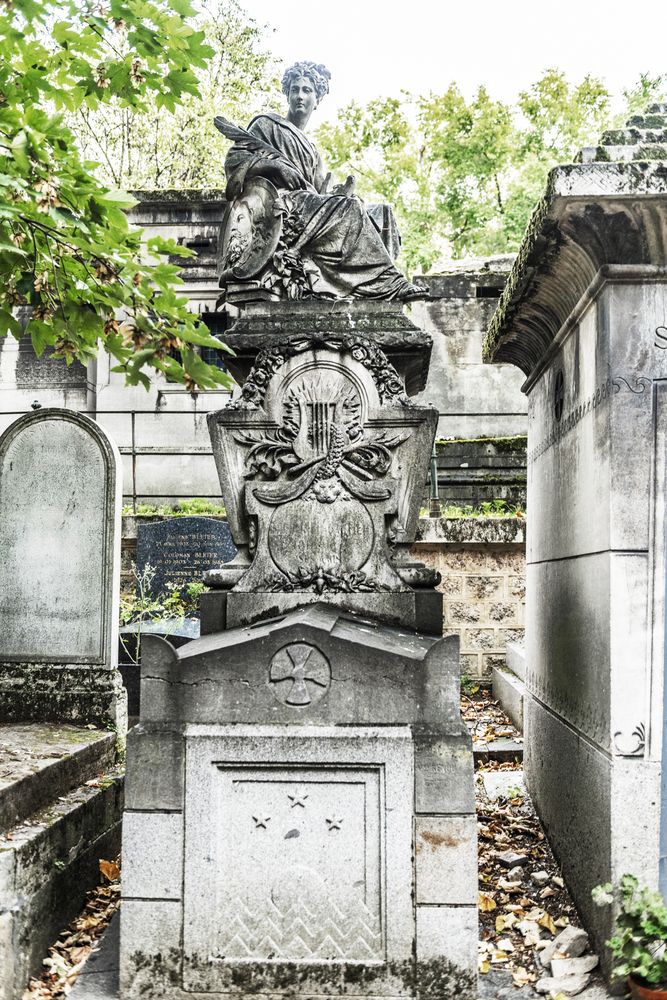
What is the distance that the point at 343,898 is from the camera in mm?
3242

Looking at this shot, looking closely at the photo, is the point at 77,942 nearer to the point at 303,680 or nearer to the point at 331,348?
the point at 303,680

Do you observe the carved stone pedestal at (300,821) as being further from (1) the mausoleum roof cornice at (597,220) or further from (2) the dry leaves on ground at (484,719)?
(2) the dry leaves on ground at (484,719)

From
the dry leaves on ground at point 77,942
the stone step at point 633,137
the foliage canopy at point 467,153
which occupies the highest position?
the foliage canopy at point 467,153

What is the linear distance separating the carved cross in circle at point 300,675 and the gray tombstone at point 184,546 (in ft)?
22.9

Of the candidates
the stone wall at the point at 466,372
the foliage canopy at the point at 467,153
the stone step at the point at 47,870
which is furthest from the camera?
the foliage canopy at the point at 467,153

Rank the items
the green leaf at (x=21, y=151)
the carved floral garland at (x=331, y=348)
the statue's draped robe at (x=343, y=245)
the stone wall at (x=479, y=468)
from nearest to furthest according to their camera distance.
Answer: the green leaf at (x=21, y=151) → the carved floral garland at (x=331, y=348) → the statue's draped robe at (x=343, y=245) → the stone wall at (x=479, y=468)

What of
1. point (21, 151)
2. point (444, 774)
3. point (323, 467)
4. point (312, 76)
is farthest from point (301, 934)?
point (312, 76)

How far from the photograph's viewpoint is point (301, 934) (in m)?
3.23

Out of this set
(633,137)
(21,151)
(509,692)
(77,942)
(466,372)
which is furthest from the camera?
(466,372)

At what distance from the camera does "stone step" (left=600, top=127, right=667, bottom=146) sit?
11.1 ft

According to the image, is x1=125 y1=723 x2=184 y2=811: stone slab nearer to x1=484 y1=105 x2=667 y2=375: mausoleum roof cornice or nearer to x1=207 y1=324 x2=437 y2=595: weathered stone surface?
x1=207 y1=324 x2=437 y2=595: weathered stone surface

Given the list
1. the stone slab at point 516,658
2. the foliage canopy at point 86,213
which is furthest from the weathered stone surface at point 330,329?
the stone slab at point 516,658

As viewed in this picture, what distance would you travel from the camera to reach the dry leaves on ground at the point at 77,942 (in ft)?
11.6

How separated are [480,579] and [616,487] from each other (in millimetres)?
5578
